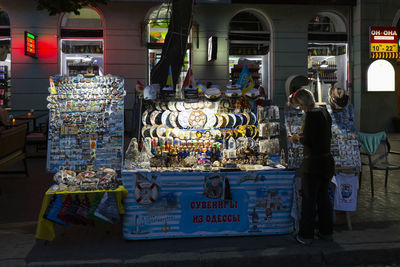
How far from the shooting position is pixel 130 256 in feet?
13.8

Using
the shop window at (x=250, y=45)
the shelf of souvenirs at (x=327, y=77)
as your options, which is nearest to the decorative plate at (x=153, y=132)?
the shop window at (x=250, y=45)

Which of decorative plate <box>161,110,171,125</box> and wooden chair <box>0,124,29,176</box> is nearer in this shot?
decorative plate <box>161,110,171,125</box>

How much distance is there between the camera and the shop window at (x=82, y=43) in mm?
14633

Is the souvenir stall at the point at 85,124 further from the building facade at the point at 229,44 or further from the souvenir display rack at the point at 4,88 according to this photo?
the souvenir display rack at the point at 4,88

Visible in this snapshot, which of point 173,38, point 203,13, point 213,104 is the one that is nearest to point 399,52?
point 203,13

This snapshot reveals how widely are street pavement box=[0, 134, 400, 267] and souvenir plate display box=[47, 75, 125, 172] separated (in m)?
1.00

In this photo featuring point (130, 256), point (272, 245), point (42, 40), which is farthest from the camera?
point (42, 40)

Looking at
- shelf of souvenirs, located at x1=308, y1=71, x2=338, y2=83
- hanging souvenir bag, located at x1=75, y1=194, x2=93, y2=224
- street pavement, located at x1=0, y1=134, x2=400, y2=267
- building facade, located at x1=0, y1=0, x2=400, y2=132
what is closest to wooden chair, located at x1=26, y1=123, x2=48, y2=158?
building facade, located at x1=0, y1=0, x2=400, y2=132

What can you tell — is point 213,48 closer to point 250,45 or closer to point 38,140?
point 250,45

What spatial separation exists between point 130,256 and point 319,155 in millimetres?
2334

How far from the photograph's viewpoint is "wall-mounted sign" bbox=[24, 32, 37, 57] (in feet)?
43.9

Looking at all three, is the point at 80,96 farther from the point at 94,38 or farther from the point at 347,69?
the point at 347,69

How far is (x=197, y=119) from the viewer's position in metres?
5.72

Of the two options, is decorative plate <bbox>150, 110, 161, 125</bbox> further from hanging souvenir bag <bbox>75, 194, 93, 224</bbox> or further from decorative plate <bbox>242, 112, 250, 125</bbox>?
hanging souvenir bag <bbox>75, 194, 93, 224</bbox>
